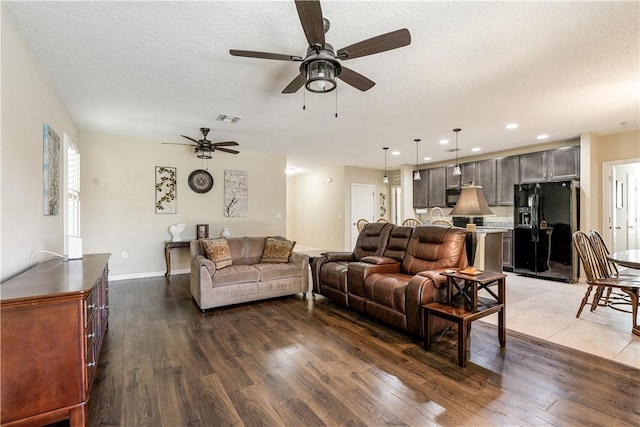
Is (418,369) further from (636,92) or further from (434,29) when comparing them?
(636,92)

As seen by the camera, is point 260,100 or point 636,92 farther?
point 260,100

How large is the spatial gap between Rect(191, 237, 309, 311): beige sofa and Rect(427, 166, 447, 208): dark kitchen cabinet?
4614 millimetres


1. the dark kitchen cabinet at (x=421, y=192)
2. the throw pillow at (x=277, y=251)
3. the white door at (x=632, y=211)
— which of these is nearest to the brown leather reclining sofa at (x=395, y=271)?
the throw pillow at (x=277, y=251)

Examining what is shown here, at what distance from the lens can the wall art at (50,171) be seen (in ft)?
9.25

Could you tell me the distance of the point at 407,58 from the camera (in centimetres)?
268

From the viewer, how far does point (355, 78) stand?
240 centimetres

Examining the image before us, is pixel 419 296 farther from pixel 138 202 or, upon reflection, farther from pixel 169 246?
pixel 138 202

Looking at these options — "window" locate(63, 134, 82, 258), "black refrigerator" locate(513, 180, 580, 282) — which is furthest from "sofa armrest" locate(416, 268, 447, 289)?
"window" locate(63, 134, 82, 258)

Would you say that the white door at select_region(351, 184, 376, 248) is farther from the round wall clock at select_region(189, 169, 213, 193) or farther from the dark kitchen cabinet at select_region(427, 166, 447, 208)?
the round wall clock at select_region(189, 169, 213, 193)

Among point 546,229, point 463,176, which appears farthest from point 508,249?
point 463,176

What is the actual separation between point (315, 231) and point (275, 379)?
24.9ft

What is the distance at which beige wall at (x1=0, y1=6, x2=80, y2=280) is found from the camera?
2.03 meters

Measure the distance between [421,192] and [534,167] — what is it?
2637 millimetres

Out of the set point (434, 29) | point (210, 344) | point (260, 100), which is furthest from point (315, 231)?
point (434, 29)
